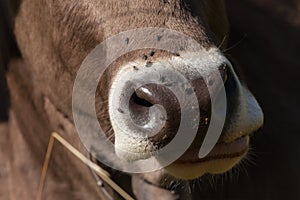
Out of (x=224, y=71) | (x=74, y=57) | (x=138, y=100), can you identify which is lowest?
(x=74, y=57)

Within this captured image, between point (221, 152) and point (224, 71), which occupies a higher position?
point (224, 71)

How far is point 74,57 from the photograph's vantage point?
11.3 feet

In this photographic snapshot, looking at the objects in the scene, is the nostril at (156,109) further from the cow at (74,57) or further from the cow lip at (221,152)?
the cow lip at (221,152)

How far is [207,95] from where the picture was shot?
272 cm

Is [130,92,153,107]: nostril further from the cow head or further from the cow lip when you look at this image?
the cow lip

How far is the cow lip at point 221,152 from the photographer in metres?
2.89

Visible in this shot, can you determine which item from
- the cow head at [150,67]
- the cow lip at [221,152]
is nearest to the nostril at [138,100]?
the cow head at [150,67]

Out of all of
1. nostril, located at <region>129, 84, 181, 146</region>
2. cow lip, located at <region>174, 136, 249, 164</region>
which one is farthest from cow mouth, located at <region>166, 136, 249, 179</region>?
nostril, located at <region>129, 84, 181, 146</region>

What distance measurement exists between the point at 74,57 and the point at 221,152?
0.76 metres

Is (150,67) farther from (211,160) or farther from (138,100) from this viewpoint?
(211,160)

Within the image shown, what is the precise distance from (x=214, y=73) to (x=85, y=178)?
1.15 metres

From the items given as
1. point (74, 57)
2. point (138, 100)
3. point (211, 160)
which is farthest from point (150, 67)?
point (74, 57)

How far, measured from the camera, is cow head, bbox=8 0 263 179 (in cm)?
274

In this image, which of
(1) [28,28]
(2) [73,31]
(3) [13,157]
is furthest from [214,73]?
(3) [13,157]
